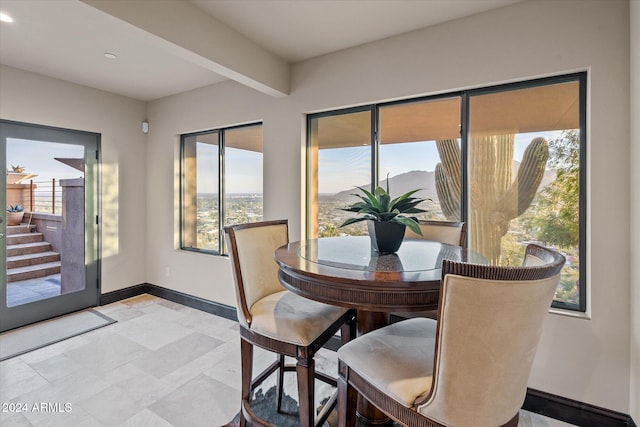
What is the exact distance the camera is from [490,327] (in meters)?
0.91

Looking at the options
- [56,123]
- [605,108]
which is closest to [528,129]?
[605,108]

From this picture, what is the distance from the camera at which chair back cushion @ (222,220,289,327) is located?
1729mm

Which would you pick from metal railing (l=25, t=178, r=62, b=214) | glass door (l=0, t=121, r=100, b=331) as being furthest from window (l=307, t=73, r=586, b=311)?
metal railing (l=25, t=178, r=62, b=214)

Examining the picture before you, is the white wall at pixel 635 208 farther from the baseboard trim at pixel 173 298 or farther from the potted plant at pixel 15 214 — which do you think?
the potted plant at pixel 15 214

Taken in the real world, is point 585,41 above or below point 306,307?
above

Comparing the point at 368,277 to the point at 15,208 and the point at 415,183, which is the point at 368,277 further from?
the point at 15,208

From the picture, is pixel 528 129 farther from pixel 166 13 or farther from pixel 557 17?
pixel 166 13

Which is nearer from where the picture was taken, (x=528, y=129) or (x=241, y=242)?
(x=241, y=242)

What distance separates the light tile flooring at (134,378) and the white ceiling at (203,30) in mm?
2361

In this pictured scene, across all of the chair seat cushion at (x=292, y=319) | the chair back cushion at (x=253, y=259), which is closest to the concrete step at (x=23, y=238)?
the chair back cushion at (x=253, y=259)

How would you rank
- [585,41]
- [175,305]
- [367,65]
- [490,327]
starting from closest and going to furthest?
[490,327]
[585,41]
[367,65]
[175,305]

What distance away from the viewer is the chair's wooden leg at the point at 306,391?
1.47 meters

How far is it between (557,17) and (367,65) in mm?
1283

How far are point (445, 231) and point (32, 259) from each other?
14.0ft
